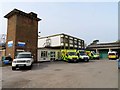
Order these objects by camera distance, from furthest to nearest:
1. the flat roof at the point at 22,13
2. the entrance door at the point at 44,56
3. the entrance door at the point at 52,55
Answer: the entrance door at the point at 52,55 < the entrance door at the point at 44,56 < the flat roof at the point at 22,13

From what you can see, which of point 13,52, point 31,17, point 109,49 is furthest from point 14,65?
point 109,49

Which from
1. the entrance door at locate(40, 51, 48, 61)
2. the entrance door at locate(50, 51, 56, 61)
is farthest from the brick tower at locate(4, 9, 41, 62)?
the entrance door at locate(50, 51, 56, 61)

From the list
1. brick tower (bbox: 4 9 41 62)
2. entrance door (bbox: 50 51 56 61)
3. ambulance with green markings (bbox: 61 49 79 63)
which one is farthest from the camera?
entrance door (bbox: 50 51 56 61)

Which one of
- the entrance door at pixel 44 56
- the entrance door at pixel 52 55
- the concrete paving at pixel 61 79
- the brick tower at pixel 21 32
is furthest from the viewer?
the entrance door at pixel 52 55

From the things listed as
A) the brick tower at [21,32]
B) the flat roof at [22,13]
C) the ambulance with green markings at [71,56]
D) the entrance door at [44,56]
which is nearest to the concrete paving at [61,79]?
the brick tower at [21,32]

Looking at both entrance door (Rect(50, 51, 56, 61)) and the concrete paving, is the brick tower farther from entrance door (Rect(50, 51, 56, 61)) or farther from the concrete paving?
the concrete paving

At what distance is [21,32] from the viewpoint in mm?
26500

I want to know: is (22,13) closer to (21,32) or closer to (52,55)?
(21,32)

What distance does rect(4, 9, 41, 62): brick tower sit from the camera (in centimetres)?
2561

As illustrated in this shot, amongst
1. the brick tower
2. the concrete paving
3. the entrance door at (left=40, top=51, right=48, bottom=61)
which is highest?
the brick tower

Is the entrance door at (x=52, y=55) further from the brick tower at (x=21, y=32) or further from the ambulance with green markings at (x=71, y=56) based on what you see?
the brick tower at (x=21, y=32)

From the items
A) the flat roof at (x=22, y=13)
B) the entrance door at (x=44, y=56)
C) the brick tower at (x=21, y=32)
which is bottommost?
the entrance door at (x=44, y=56)

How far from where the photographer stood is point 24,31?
88.9 ft

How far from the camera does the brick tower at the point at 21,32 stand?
2561 centimetres
